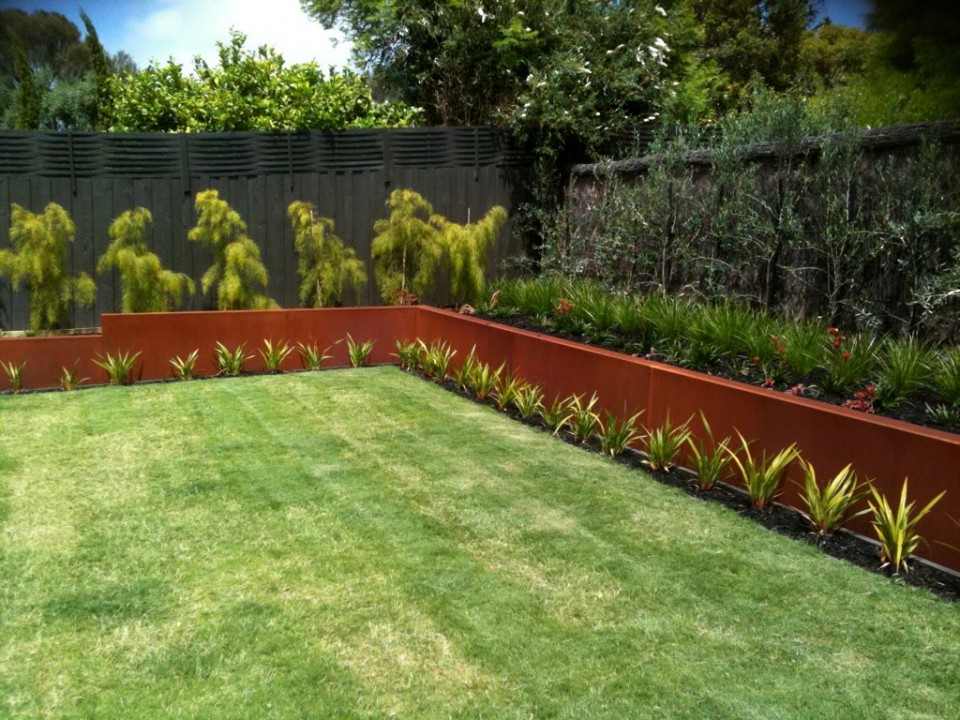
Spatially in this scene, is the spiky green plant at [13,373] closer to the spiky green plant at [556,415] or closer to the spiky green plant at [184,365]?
the spiky green plant at [184,365]

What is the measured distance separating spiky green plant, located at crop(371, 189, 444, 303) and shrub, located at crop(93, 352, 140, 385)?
2.65m

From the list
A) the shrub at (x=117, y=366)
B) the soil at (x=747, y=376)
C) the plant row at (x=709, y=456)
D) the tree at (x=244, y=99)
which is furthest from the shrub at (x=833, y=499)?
the tree at (x=244, y=99)

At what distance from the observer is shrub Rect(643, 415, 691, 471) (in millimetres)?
4844

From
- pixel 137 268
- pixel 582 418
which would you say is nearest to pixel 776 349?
pixel 582 418

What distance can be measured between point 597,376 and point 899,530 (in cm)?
243

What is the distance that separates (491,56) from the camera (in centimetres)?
1178

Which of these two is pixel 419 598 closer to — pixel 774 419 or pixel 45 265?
pixel 774 419

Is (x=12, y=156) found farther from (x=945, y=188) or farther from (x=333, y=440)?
(x=945, y=188)

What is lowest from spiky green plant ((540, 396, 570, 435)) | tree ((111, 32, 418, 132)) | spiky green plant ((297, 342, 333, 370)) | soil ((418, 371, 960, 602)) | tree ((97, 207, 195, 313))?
soil ((418, 371, 960, 602))

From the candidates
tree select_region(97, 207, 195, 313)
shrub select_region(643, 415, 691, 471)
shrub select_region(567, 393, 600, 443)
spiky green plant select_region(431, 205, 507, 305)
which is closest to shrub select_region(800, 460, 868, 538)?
shrub select_region(643, 415, 691, 471)

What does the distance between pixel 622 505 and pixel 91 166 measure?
6.62m

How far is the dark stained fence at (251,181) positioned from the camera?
27.0ft

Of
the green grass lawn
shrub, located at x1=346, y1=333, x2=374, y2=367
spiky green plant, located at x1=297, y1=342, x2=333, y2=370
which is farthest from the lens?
shrub, located at x1=346, y1=333, x2=374, y2=367

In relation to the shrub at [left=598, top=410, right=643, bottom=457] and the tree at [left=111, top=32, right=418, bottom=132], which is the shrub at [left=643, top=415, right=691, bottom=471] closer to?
the shrub at [left=598, top=410, right=643, bottom=457]
